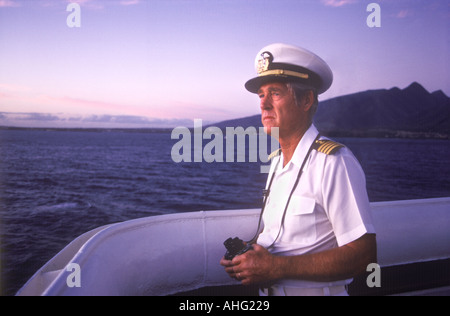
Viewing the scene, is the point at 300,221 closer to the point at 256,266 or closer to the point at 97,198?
the point at 256,266

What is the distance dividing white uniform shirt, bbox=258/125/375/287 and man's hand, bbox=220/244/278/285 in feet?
0.50

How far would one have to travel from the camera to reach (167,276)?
2.25 meters

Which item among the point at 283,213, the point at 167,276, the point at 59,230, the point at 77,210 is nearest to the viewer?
the point at 283,213

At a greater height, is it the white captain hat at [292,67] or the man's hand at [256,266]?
the white captain hat at [292,67]

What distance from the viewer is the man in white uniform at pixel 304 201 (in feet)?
4.81

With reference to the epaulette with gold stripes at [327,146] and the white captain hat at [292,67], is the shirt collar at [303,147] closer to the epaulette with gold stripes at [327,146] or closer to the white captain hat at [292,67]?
the epaulette with gold stripes at [327,146]

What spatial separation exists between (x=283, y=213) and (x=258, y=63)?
0.87 m

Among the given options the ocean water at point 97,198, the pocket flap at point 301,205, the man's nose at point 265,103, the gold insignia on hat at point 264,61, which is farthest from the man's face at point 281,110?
the ocean water at point 97,198

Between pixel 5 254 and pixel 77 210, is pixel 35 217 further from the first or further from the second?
pixel 5 254

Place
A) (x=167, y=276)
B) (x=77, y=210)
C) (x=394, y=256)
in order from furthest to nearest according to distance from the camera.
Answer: (x=77, y=210), (x=394, y=256), (x=167, y=276)

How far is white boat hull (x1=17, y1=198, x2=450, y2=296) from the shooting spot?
1761 mm

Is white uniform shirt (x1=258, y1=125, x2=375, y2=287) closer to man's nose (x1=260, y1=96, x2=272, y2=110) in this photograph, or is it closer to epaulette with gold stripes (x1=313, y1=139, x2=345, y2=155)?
epaulette with gold stripes (x1=313, y1=139, x2=345, y2=155)

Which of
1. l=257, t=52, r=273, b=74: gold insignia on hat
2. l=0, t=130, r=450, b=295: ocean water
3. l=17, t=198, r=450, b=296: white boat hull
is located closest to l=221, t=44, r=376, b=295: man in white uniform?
l=257, t=52, r=273, b=74: gold insignia on hat

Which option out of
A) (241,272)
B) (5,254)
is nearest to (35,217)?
(5,254)
